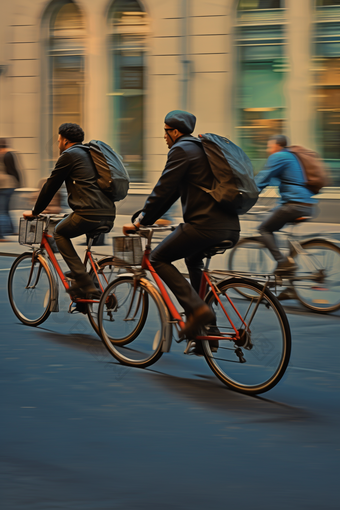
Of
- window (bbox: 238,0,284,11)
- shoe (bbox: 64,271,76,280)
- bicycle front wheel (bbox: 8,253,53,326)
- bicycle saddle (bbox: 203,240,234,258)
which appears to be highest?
window (bbox: 238,0,284,11)

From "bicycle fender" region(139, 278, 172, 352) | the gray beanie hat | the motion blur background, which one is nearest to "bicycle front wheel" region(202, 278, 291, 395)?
"bicycle fender" region(139, 278, 172, 352)

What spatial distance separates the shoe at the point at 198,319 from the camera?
202 inches

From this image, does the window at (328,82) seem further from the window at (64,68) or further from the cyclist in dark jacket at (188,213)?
the cyclist in dark jacket at (188,213)

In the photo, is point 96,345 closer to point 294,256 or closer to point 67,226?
point 67,226

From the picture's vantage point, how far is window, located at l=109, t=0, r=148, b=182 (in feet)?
57.6

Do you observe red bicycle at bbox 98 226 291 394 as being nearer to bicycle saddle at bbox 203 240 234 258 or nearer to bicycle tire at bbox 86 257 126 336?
bicycle saddle at bbox 203 240 234 258

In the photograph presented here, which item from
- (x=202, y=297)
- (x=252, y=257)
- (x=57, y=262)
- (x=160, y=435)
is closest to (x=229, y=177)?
(x=202, y=297)

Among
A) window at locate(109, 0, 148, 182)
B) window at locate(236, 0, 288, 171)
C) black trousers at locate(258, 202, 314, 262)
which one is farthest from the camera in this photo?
window at locate(109, 0, 148, 182)

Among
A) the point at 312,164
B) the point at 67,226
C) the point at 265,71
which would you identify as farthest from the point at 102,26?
the point at 67,226

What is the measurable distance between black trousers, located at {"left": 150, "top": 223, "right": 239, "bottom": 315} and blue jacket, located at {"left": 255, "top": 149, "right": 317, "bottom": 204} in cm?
294

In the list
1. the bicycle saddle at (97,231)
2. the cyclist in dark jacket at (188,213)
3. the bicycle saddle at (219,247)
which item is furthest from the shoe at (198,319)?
the bicycle saddle at (97,231)

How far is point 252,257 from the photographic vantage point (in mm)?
8766

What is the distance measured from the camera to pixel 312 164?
821 centimetres

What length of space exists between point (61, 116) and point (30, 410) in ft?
48.0
